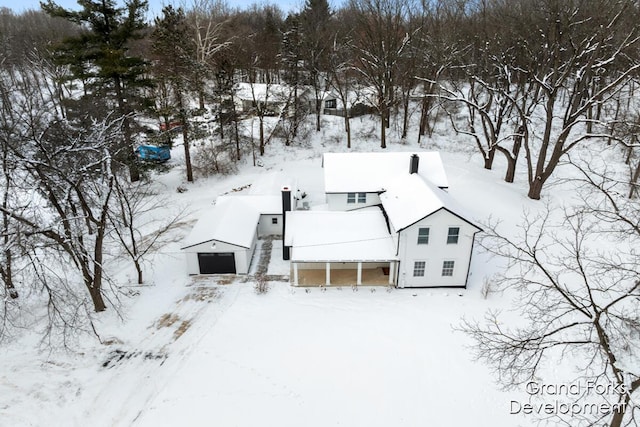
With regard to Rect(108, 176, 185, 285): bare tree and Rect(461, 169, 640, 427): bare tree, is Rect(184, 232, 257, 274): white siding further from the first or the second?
Rect(461, 169, 640, 427): bare tree

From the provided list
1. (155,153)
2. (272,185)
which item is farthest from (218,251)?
(155,153)

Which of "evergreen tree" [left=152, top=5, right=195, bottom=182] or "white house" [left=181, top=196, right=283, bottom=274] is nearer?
"white house" [left=181, top=196, right=283, bottom=274]

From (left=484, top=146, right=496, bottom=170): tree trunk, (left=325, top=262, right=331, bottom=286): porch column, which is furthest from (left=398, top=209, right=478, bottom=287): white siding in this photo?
(left=484, top=146, right=496, bottom=170): tree trunk

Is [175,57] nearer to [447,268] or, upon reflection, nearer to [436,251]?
[436,251]

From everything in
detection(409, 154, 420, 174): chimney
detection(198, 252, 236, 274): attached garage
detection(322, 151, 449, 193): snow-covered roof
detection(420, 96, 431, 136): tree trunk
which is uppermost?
detection(420, 96, 431, 136): tree trunk

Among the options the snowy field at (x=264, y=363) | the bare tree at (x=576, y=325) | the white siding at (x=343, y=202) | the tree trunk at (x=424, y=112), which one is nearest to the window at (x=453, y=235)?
the bare tree at (x=576, y=325)

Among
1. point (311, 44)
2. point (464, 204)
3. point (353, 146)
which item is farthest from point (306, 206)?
point (311, 44)
